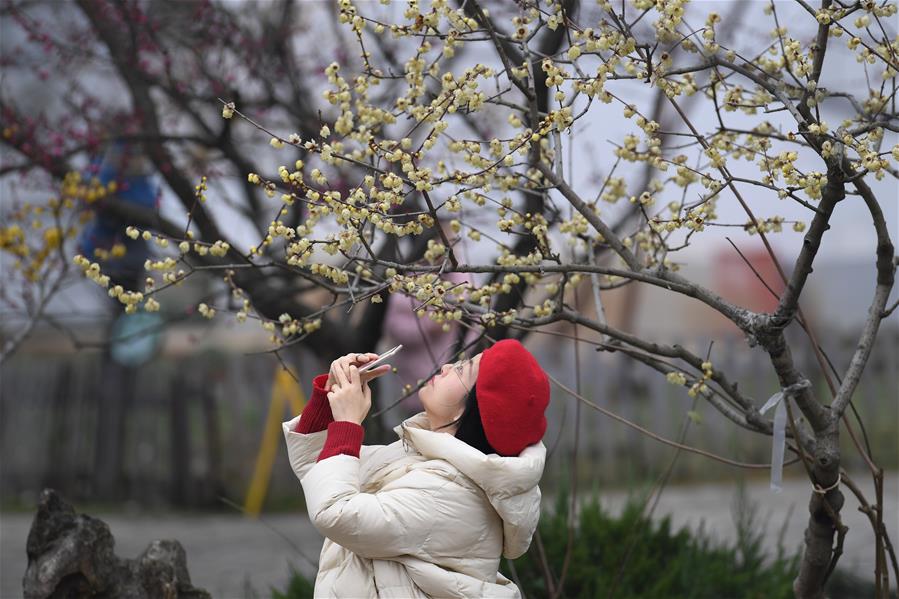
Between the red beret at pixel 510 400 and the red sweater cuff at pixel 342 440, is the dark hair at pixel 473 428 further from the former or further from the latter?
the red sweater cuff at pixel 342 440

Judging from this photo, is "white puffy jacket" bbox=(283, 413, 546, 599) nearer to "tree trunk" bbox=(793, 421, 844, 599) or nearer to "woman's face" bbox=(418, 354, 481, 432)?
"woman's face" bbox=(418, 354, 481, 432)

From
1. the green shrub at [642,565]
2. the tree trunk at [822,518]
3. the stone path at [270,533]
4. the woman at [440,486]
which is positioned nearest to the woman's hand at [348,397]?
the woman at [440,486]

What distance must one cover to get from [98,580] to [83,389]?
6.95 meters

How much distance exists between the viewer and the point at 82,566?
3307mm

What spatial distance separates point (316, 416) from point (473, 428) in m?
0.44

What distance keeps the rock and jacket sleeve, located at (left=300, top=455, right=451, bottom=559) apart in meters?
1.20

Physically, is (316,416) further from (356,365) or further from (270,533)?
(270,533)

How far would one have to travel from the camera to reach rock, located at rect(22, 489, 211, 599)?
3285 millimetres

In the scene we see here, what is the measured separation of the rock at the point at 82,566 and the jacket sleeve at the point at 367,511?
1.20 metres

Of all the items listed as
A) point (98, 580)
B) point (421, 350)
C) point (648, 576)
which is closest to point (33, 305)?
point (98, 580)

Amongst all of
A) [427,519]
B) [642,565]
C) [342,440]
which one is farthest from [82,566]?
[642,565]

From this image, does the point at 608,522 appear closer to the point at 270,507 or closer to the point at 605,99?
the point at 605,99

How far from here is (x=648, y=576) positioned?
14.5ft

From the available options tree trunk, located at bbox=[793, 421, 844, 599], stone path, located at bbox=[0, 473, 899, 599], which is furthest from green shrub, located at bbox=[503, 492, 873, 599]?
tree trunk, located at bbox=[793, 421, 844, 599]
